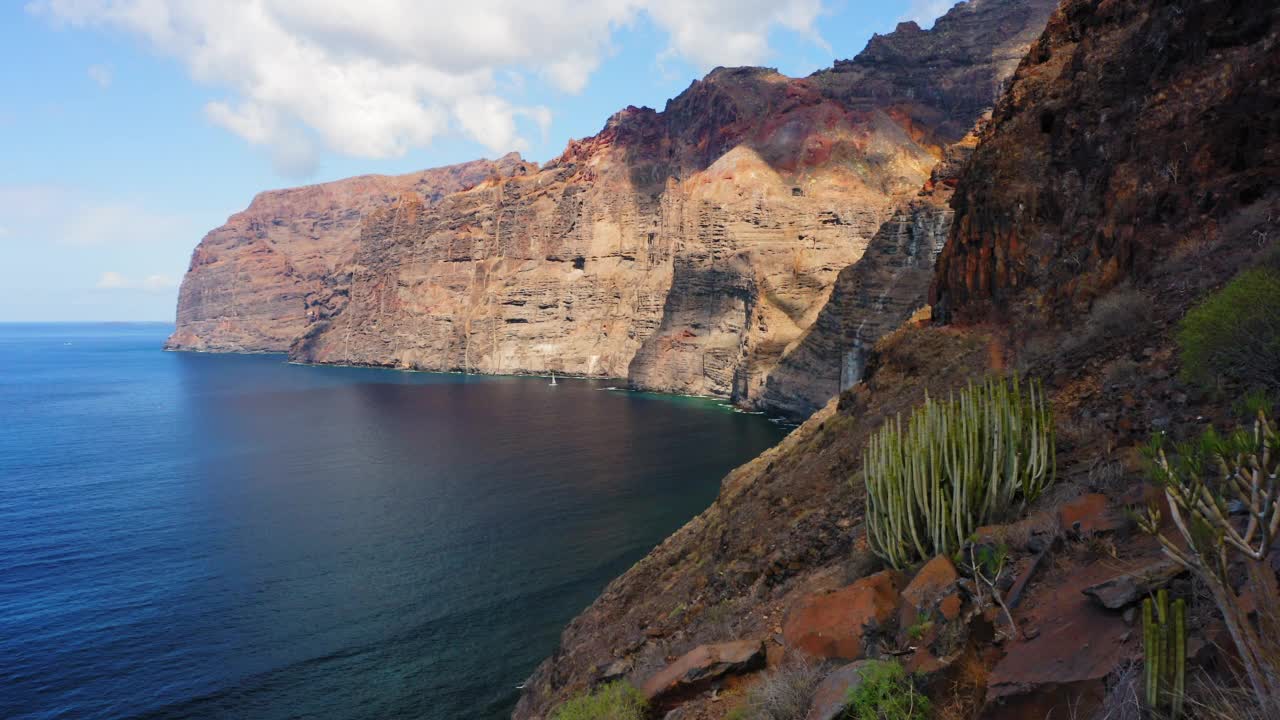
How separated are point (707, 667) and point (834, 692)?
249 cm

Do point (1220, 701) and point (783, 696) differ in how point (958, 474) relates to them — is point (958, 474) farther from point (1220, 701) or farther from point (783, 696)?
point (1220, 701)

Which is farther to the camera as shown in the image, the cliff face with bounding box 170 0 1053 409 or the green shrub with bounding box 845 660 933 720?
the cliff face with bounding box 170 0 1053 409

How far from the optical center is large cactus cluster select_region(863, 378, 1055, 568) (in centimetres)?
848

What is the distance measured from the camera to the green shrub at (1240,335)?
7.65 meters

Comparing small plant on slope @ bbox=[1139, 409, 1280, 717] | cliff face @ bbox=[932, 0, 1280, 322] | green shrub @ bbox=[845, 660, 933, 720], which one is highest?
cliff face @ bbox=[932, 0, 1280, 322]

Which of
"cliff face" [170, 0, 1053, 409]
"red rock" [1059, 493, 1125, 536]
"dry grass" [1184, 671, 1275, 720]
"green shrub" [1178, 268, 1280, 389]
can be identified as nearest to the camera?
"dry grass" [1184, 671, 1275, 720]

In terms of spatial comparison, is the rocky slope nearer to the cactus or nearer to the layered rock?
the cactus

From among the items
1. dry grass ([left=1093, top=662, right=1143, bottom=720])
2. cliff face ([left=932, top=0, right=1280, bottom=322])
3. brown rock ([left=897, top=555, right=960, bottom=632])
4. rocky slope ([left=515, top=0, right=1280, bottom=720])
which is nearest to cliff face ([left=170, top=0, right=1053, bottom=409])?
cliff face ([left=932, top=0, right=1280, bottom=322])

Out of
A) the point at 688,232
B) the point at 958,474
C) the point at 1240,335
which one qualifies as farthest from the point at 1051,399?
the point at 688,232

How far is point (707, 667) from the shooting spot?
8.07 m

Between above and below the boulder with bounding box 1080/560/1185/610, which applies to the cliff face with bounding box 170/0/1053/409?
above

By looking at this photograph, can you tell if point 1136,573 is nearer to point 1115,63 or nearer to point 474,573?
point 1115,63

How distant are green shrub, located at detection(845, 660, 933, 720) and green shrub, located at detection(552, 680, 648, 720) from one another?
3.48 meters

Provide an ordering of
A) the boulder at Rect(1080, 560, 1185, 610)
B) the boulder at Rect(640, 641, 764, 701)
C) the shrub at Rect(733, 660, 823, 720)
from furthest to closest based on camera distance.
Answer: the boulder at Rect(640, 641, 764, 701) < the shrub at Rect(733, 660, 823, 720) < the boulder at Rect(1080, 560, 1185, 610)
